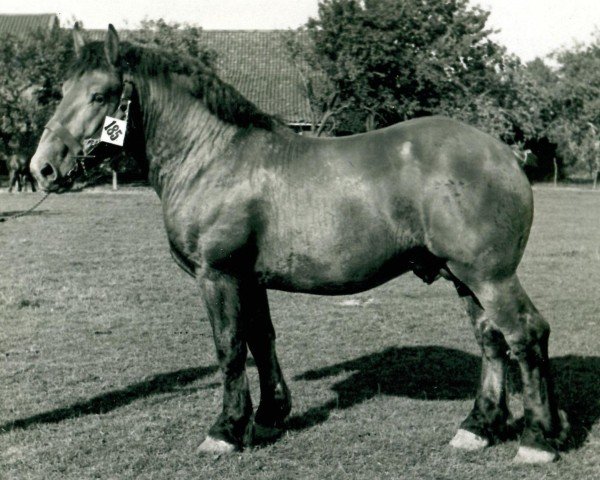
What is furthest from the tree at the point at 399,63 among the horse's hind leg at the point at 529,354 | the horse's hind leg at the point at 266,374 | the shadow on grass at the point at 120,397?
the horse's hind leg at the point at 529,354

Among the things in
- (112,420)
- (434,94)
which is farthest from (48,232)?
(434,94)

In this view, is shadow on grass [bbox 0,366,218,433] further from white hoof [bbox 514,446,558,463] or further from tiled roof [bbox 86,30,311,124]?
tiled roof [bbox 86,30,311,124]

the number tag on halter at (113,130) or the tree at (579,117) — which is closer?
the number tag on halter at (113,130)

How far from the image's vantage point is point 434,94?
3600 centimetres

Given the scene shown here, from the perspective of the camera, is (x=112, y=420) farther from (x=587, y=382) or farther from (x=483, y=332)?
(x=587, y=382)

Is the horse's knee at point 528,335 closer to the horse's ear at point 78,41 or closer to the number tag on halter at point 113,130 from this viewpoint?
the number tag on halter at point 113,130

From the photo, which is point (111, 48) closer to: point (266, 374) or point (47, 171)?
point (47, 171)

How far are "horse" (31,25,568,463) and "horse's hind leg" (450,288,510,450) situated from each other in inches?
1.8

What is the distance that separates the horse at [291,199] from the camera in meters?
4.57

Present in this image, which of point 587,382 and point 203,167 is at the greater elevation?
point 203,167

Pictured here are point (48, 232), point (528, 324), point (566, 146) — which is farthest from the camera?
point (566, 146)

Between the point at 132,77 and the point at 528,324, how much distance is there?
3213mm

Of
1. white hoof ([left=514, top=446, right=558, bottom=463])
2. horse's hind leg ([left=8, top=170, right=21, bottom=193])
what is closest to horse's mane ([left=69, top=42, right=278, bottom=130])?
white hoof ([left=514, top=446, right=558, bottom=463])

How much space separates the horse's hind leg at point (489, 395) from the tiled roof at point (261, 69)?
1235 inches
